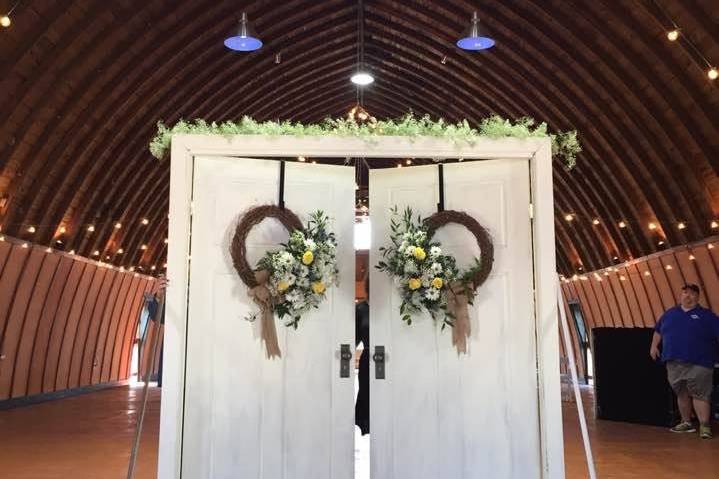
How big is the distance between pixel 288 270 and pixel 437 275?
3.69 ft

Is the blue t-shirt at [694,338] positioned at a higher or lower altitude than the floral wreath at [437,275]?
lower

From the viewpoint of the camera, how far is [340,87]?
58.6ft

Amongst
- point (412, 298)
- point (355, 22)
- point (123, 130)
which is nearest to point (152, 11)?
point (123, 130)

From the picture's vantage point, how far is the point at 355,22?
14500 millimetres

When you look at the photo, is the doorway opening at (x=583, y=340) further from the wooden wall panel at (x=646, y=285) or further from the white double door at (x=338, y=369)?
the white double door at (x=338, y=369)

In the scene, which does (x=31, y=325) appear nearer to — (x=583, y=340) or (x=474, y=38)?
(x=474, y=38)

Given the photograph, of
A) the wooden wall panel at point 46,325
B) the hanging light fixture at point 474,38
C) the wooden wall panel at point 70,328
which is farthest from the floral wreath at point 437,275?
the wooden wall panel at point 70,328

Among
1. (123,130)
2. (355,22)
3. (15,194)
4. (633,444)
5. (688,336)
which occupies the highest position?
(355,22)

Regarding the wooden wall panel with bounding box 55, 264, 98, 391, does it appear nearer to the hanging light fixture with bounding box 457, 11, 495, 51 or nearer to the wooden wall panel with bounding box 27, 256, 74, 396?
the wooden wall panel with bounding box 27, 256, 74, 396

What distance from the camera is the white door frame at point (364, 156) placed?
16.5 feet

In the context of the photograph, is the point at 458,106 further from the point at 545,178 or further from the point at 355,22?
the point at 545,178

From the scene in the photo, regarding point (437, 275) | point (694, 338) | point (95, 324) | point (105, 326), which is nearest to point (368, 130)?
point (437, 275)

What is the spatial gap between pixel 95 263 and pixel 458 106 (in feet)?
30.7

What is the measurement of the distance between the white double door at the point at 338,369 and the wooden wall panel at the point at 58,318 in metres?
8.16
